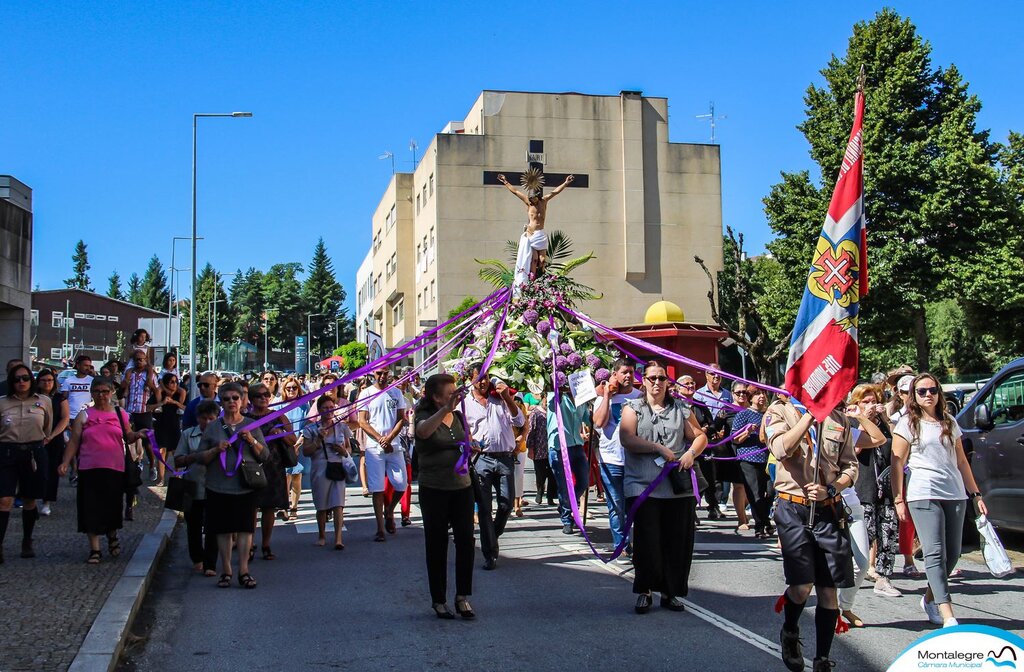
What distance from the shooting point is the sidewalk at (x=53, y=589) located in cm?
634

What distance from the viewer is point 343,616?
7.72 m

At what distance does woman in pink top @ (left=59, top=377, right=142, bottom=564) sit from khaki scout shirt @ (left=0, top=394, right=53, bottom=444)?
54 cm

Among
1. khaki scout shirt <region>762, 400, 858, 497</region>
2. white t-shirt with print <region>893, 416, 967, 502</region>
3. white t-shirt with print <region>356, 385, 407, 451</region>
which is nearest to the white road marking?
khaki scout shirt <region>762, 400, 858, 497</region>

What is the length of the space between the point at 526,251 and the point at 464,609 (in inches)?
182

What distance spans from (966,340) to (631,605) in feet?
151

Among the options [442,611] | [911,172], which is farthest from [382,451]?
[911,172]

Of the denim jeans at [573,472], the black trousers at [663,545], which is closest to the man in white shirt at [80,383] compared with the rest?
the denim jeans at [573,472]

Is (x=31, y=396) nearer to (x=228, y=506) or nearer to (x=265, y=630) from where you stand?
(x=228, y=506)

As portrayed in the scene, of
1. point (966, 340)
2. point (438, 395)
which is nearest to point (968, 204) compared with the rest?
point (966, 340)

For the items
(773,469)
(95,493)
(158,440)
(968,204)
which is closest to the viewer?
(773,469)

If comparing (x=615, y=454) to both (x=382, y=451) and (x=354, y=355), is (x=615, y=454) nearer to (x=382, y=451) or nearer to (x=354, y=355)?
(x=382, y=451)

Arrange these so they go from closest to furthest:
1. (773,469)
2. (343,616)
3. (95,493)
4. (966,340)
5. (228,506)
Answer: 1. (773,469)
2. (343,616)
3. (228,506)
4. (95,493)
5. (966,340)

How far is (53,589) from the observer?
27.0ft

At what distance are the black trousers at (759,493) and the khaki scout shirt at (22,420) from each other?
769 cm
